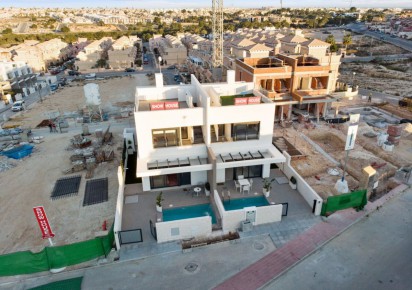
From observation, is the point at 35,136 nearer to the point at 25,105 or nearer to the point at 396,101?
the point at 25,105

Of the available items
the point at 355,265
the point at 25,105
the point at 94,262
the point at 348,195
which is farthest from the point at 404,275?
A: the point at 25,105

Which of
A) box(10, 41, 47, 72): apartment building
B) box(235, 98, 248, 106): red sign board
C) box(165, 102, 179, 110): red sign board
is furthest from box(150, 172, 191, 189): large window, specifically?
box(10, 41, 47, 72): apartment building

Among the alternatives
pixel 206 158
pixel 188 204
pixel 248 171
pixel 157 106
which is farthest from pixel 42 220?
pixel 248 171

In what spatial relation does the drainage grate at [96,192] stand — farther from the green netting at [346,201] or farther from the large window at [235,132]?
the green netting at [346,201]

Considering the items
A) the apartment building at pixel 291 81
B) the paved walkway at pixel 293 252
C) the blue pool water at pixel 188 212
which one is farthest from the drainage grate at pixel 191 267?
the apartment building at pixel 291 81

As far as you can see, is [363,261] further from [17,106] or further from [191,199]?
[17,106]

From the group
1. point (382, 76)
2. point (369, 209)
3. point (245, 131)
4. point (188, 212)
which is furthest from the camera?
point (382, 76)
